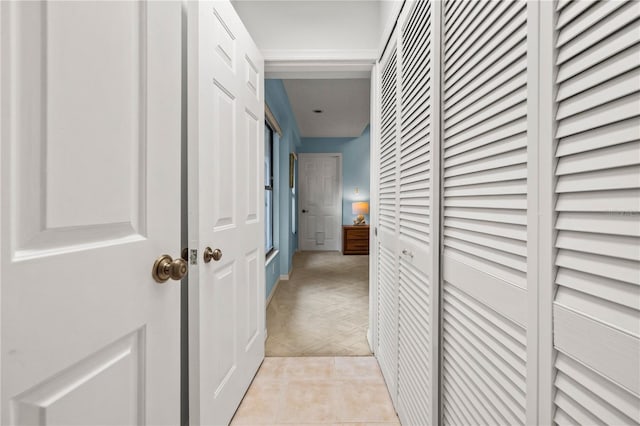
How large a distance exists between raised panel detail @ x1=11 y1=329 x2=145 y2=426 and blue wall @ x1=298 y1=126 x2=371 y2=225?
272 inches

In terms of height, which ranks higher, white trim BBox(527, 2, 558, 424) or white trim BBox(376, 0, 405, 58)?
white trim BBox(376, 0, 405, 58)

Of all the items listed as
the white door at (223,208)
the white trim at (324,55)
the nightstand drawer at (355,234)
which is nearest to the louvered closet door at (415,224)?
the white trim at (324,55)

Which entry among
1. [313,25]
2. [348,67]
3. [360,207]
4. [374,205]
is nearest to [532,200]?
[374,205]

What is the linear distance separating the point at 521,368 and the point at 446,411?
20.5 inches

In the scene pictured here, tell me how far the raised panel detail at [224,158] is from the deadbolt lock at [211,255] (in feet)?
0.40

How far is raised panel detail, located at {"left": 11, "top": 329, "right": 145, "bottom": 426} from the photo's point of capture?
544 millimetres

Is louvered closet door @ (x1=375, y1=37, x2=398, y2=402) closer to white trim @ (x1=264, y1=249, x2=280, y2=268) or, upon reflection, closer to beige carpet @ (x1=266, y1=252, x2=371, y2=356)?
beige carpet @ (x1=266, y1=252, x2=371, y2=356)

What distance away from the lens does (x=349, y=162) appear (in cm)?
762

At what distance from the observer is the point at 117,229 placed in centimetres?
72

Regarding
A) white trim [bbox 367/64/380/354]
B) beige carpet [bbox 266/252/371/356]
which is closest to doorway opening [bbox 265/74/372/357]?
beige carpet [bbox 266/252/371/356]

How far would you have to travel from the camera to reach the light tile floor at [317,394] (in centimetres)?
168

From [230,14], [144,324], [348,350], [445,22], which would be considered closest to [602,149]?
[445,22]

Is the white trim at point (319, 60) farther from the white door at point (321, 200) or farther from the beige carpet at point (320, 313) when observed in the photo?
the white door at point (321, 200)

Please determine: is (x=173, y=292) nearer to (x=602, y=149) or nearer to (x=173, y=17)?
(x=173, y=17)
